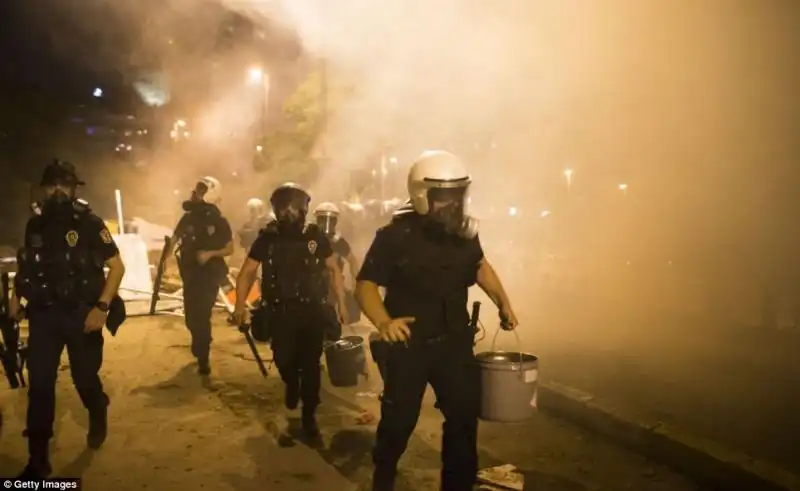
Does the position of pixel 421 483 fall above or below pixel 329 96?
below

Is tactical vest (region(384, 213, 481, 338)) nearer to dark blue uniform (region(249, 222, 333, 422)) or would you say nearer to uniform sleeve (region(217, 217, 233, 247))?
dark blue uniform (region(249, 222, 333, 422))

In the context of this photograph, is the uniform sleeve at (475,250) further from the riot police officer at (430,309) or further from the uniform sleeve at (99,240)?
the uniform sleeve at (99,240)

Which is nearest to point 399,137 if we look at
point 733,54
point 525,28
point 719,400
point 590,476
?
point 525,28

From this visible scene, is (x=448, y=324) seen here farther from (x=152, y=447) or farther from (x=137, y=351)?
(x=137, y=351)

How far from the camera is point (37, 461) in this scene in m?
3.86

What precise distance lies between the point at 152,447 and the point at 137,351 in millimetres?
3337

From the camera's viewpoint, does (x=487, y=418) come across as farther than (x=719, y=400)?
No

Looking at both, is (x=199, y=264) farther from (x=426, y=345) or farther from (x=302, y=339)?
(x=426, y=345)

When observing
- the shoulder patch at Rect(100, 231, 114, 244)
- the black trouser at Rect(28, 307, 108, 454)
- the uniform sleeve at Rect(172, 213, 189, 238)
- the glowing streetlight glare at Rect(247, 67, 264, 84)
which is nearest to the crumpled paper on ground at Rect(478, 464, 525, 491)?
the black trouser at Rect(28, 307, 108, 454)

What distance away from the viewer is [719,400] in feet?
18.1

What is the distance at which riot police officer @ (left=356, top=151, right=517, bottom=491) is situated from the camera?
334cm

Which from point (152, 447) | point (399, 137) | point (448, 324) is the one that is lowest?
point (152, 447)

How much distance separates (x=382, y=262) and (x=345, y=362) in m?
2.81

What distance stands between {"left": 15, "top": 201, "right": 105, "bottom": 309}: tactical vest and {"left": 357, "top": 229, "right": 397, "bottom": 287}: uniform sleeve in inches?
66.2
